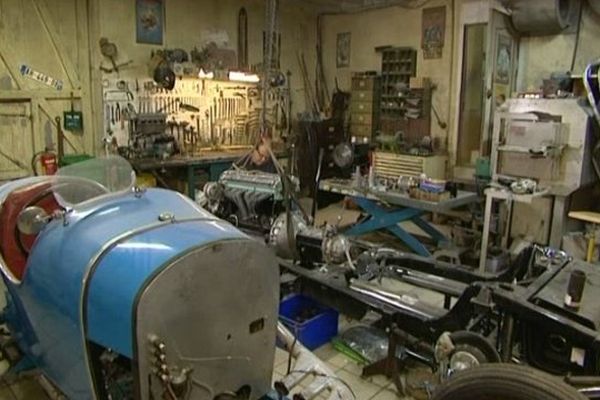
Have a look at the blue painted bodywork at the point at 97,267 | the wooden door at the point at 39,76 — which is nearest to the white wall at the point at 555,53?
the wooden door at the point at 39,76

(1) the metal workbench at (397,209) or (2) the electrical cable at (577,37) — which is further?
(2) the electrical cable at (577,37)

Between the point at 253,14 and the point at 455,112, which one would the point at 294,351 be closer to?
the point at 455,112

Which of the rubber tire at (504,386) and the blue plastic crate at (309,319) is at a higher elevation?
the rubber tire at (504,386)

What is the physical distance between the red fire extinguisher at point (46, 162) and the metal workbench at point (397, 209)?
3.08 m

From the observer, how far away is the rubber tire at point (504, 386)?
155cm

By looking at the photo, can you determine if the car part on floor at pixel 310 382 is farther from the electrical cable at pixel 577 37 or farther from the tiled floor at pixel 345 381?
the electrical cable at pixel 577 37

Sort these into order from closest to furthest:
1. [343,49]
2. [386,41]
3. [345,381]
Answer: [345,381] < [386,41] < [343,49]

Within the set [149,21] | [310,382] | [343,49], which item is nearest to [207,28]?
[149,21]

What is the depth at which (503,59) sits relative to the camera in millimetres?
5840

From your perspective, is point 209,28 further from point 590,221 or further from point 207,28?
point 590,221

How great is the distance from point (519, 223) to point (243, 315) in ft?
12.0

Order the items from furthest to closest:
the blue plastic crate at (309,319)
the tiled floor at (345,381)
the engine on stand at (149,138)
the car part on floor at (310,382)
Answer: the engine on stand at (149,138) < the blue plastic crate at (309,319) < the tiled floor at (345,381) < the car part on floor at (310,382)

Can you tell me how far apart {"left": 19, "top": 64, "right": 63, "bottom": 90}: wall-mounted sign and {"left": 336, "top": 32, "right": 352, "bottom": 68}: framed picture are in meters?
4.17

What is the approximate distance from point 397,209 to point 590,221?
1603 mm
